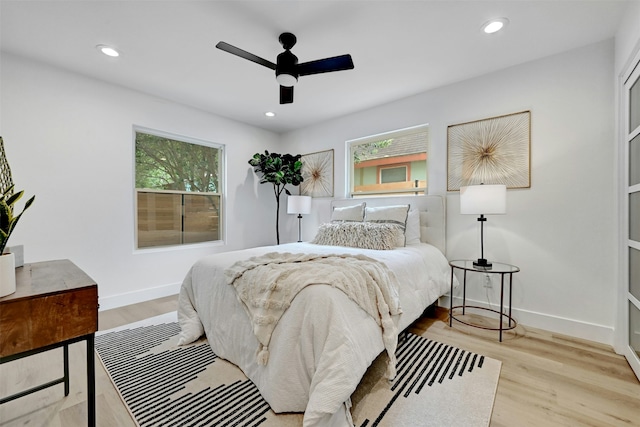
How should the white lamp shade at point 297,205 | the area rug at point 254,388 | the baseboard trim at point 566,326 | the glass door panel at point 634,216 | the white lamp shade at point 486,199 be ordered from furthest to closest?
the white lamp shade at point 297,205 → the white lamp shade at point 486,199 → the baseboard trim at point 566,326 → the glass door panel at point 634,216 → the area rug at point 254,388

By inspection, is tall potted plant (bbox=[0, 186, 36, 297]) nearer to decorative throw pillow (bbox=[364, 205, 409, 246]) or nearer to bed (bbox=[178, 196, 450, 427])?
bed (bbox=[178, 196, 450, 427])

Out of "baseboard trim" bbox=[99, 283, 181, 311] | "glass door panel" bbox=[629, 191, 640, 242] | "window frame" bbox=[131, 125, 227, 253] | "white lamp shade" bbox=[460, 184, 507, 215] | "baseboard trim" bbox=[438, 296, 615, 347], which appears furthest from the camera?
"window frame" bbox=[131, 125, 227, 253]

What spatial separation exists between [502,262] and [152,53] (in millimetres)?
3883

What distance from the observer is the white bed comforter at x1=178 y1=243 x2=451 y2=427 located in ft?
4.26

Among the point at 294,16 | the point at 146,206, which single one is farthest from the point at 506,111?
the point at 146,206

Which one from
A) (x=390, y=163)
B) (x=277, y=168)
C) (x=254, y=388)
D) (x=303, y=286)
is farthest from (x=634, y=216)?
(x=277, y=168)

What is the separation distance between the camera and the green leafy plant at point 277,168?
4.30 metres

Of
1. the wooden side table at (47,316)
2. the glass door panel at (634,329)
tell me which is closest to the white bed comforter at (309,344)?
the wooden side table at (47,316)

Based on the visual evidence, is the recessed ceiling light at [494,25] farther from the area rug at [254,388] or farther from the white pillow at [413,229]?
the area rug at [254,388]

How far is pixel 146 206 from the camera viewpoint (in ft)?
11.4

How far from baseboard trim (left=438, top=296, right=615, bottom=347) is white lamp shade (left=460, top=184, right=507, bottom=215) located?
42.7 inches

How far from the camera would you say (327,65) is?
2.11 m

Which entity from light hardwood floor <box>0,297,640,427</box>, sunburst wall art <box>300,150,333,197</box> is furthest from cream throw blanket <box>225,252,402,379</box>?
sunburst wall art <box>300,150,333,197</box>

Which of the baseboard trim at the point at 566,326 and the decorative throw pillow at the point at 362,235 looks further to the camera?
the decorative throw pillow at the point at 362,235
